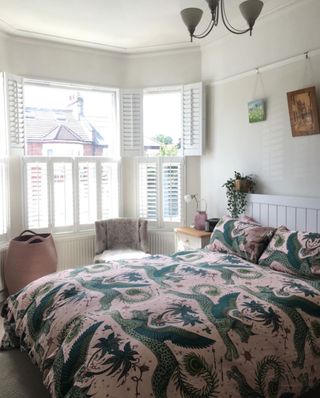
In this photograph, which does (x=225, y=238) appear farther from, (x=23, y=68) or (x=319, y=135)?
(x=23, y=68)

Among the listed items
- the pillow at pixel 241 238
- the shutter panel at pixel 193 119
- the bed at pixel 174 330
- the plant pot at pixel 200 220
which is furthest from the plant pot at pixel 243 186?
the bed at pixel 174 330

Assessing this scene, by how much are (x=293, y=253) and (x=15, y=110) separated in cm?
327

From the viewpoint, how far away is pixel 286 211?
11.2ft

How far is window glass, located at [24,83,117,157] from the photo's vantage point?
4.37 meters

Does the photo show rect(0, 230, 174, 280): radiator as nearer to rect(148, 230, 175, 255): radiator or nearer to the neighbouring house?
rect(148, 230, 175, 255): radiator

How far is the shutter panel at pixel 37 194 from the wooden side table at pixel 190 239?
1.57 m

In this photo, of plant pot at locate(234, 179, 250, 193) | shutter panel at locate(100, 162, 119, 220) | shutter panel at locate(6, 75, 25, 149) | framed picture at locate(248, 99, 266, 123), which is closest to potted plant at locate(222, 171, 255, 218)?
plant pot at locate(234, 179, 250, 193)

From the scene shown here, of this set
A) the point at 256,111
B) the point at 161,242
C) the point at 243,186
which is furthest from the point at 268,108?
the point at 161,242

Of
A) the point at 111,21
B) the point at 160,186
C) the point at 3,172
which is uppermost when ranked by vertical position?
the point at 111,21

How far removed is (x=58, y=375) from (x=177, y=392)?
1.89 feet

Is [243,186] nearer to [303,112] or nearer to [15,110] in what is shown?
[303,112]

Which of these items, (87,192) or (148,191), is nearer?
(87,192)

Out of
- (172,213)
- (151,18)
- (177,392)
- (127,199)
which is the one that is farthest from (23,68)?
(177,392)

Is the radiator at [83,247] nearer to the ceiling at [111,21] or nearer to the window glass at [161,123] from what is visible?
the window glass at [161,123]
